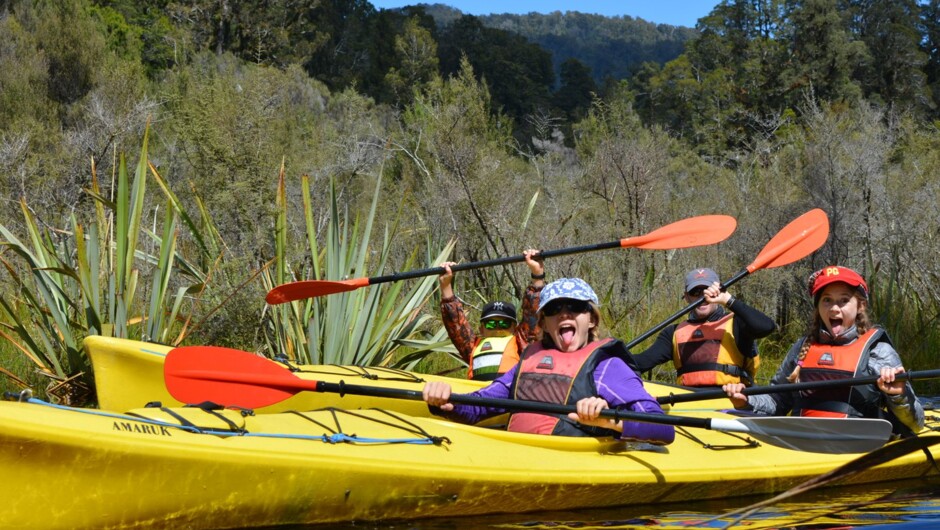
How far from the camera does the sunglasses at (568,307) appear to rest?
14.5 feet

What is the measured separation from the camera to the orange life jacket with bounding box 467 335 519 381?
18.9ft

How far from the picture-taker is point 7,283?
23.5 feet

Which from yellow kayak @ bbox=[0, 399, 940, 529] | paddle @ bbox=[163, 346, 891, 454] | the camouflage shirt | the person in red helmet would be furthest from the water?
the camouflage shirt

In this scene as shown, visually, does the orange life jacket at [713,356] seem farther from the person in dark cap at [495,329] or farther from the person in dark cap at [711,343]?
the person in dark cap at [495,329]

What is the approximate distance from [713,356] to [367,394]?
7.63ft

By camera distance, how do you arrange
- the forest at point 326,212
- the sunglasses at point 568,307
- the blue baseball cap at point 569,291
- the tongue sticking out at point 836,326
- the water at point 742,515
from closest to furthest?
the water at point 742,515, the blue baseball cap at point 569,291, the sunglasses at point 568,307, the tongue sticking out at point 836,326, the forest at point 326,212

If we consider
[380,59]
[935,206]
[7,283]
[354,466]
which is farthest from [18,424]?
[380,59]

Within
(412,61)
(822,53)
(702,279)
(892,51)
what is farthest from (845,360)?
(892,51)

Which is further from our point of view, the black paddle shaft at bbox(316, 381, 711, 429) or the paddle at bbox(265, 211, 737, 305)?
the paddle at bbox(265, 211, 737, 305)

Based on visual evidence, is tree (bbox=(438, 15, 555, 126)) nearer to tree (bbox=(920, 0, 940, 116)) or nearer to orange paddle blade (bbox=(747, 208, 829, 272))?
tree (bbox=(920, 0, 940, 116))

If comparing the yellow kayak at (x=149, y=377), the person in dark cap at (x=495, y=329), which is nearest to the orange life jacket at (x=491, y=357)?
the person in dark cap at (x=495, y=329)

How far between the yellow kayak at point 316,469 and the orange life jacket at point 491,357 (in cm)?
119

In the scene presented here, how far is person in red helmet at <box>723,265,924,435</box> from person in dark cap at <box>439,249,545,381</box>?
130cm

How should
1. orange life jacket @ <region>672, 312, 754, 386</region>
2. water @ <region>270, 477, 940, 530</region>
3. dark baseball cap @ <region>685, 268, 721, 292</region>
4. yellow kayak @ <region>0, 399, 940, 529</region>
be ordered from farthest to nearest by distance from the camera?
dark baseball cap @ <region>685, 268, 721, 292</region>, orange life jacket @ <region>672, 312, 754, 386</region>, water @ <region>270, 477, 940, 530</region>, yellow kayak @ <region>0, 399, 940, 529</region>
